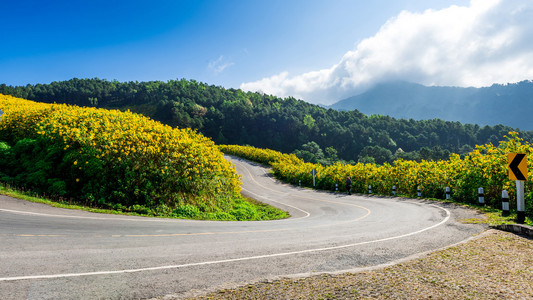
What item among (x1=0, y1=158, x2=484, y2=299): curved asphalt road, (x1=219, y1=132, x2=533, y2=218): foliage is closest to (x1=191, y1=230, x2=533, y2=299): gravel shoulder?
(x1=0, y1=158, x2=484, y2=299): curved asphalt road

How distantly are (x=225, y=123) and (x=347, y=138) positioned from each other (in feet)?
174

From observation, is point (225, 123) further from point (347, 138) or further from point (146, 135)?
point (146, 135)

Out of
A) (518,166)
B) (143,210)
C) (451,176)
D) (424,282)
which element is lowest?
(143,210)

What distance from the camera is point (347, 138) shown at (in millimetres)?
108562

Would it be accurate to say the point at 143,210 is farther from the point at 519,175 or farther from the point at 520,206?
the point at 519,175

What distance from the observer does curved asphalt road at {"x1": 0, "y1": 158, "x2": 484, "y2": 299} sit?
11.7 feet

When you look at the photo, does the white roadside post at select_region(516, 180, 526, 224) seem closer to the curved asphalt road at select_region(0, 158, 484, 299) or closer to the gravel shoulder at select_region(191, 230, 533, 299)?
the curved asphalt road at select_region(0, 158, 484, 299)

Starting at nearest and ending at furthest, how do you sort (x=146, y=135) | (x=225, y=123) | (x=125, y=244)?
(x=125, y=244) < (x=146, y=135) < (x=225, y=123)

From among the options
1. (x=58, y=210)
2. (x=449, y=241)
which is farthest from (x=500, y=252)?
(x=58, y=210)

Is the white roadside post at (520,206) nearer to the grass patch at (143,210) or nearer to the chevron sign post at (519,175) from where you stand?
the chevron sign post at (519,175)

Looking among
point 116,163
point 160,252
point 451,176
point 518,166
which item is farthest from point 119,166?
point 451,176

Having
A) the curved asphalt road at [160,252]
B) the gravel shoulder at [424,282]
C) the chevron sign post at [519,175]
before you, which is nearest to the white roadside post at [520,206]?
the chevron sign post at [519,175]

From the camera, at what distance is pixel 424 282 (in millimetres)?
3449

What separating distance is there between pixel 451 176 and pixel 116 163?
58.0 feet
